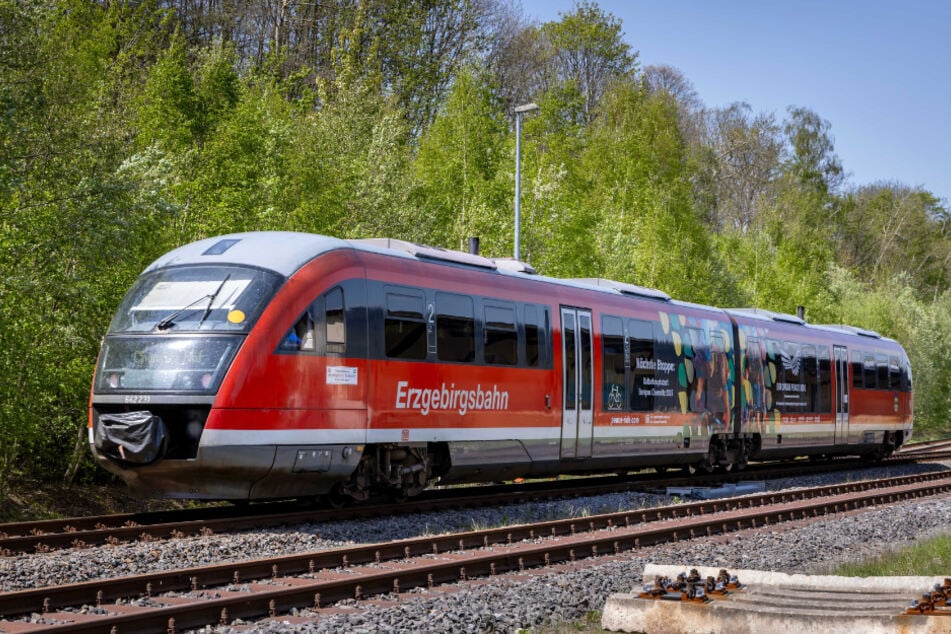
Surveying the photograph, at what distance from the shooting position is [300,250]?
13.0m

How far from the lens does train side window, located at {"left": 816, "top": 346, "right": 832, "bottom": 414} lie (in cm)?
2692

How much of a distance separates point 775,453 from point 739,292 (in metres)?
20.9

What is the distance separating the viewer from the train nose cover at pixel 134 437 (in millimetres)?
11781

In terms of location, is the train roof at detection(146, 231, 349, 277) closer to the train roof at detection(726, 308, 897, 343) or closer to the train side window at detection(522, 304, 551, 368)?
the train side window at detection(522, 304, 551, 368)

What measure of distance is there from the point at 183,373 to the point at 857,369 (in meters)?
21.6

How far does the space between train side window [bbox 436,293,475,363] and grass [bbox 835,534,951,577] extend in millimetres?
5798

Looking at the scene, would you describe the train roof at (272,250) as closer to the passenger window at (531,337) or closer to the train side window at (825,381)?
the passenger window at (531,337)

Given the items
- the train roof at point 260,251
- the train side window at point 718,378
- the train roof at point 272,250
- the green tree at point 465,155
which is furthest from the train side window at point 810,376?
the train roof at point 260,251

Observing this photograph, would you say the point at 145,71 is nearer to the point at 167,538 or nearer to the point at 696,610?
the point at 167,538

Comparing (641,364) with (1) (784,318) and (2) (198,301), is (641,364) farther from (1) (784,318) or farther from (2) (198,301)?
(2) (198,301)

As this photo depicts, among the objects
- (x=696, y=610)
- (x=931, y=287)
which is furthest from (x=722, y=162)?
(x=696, y=610)

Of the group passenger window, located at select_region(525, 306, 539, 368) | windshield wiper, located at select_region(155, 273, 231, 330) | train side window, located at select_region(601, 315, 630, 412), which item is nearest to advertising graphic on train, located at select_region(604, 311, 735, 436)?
train side window, located at select_region(601, 315, 630, 412)

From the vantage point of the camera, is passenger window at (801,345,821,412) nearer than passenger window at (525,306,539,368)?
No

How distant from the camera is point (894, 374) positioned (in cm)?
3150
